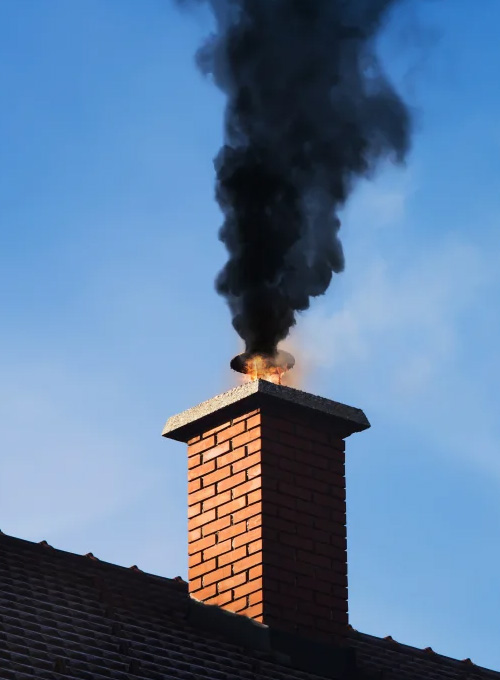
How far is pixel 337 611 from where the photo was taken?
12.9 metres

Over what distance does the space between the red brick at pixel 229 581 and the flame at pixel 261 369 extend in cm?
157

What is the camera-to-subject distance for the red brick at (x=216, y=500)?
13008mm

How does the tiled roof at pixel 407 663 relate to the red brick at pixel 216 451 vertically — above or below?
below

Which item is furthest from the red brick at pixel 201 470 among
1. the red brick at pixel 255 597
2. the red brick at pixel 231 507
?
the red brick at pixel 255 597

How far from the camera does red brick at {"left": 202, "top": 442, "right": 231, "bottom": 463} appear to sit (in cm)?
1316

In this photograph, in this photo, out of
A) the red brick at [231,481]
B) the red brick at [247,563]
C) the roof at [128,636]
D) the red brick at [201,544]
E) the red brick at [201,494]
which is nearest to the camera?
the roof at [128,636]

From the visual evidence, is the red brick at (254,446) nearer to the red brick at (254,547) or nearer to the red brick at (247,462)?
the red brick at (247,462)

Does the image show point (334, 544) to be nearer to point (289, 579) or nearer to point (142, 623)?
point (289, 579)

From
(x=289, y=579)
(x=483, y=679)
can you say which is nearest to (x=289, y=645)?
(x=289, y=579)

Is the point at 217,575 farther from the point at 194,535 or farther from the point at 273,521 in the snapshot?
the point at 273,521

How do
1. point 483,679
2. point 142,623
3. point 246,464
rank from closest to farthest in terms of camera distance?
point 142,623
point 246,464
point 483,679

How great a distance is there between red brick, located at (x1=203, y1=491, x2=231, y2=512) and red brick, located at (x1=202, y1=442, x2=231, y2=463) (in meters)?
0.32

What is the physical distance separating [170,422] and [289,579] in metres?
1.63

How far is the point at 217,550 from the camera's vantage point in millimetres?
12953
